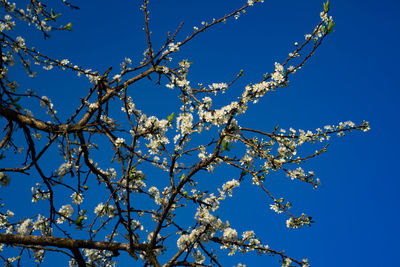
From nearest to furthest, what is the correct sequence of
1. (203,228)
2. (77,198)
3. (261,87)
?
(261,87) → (203,228) → (77,198)

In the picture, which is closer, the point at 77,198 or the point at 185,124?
the point at 185,124

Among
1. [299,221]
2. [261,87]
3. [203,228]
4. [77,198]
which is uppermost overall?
[77,198]

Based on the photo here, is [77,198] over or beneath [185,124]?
over

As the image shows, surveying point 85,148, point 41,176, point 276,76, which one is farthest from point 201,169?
point 41,176

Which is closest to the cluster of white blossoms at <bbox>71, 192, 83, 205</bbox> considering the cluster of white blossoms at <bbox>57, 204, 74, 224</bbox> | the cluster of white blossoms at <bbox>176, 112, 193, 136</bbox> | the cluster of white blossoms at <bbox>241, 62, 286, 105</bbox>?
the cluster of white blossoms at <bbox>57, 204, 74, 224</bbox>

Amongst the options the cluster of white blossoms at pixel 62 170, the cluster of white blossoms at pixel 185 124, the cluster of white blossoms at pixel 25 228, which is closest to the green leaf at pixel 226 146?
the cluster of white blossoms at pixel 185 124

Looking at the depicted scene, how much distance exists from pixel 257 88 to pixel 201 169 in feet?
4.05

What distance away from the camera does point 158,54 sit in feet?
16.3

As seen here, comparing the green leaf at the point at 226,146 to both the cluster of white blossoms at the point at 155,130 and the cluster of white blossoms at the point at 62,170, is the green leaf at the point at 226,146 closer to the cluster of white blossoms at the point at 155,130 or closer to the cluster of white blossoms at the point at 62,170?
the cluster of white blossoms at the point at 155,130

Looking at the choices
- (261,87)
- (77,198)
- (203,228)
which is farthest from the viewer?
(77,198)

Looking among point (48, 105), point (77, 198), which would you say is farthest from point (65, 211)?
point (48, 105)

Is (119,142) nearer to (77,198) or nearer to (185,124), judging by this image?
(185,124)

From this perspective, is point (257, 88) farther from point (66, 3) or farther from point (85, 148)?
point (66, 3)

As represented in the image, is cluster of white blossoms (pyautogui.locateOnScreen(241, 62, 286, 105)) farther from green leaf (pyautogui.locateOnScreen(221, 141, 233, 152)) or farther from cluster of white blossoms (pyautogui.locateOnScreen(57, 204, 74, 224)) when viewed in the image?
cluster of white blossoms (pyautogui.locateOnScreen(57, 204, 74, 224))
